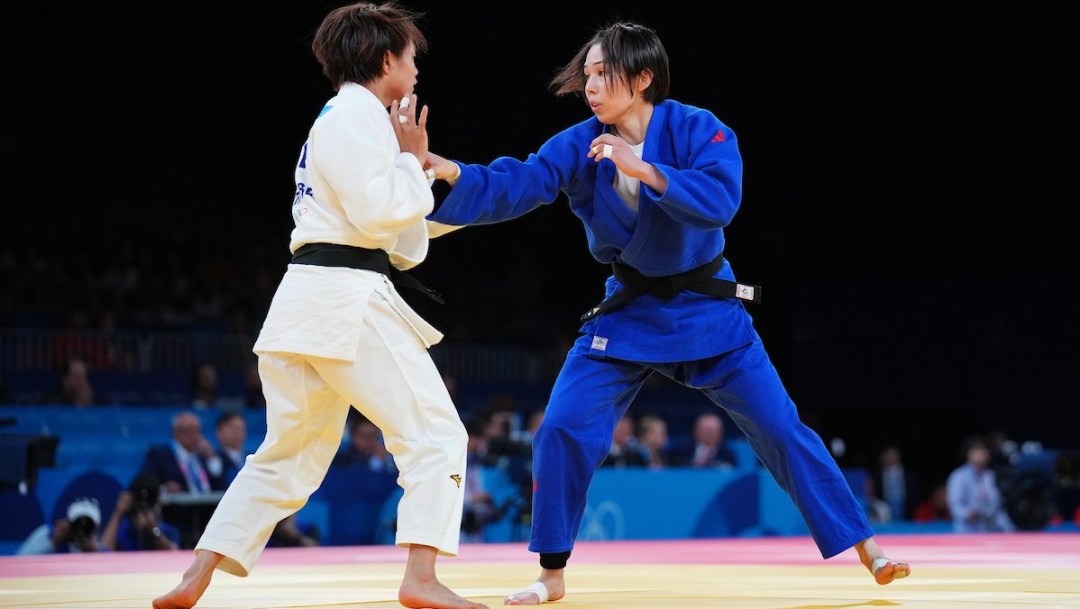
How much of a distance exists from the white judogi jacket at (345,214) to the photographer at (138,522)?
4161 millimetres

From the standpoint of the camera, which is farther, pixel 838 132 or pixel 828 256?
pixel 828 256

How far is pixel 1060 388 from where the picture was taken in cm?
1554

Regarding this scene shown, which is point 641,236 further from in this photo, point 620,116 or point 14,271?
point 14,271

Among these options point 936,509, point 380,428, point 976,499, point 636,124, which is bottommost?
point 936,509

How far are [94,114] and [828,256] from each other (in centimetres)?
833

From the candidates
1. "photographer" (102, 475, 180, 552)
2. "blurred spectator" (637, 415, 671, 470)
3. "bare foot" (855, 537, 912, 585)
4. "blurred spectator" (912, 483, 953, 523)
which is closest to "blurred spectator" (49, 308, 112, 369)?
"photographer" (102, 475, 180, 552)

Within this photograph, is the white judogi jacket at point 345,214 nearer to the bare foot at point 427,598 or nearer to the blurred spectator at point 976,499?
the bare foot at point 427,598

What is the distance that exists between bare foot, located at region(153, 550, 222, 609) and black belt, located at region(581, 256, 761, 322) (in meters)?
1.12

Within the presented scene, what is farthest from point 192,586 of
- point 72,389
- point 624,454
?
point 624,454

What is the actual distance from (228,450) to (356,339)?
15.5ft

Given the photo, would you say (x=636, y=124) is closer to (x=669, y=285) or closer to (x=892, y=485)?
(x=669, y=285)

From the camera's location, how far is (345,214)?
2.76 metres

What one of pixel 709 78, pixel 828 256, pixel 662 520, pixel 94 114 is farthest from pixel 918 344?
pixel 94 114

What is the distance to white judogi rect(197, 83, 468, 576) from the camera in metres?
2.68
